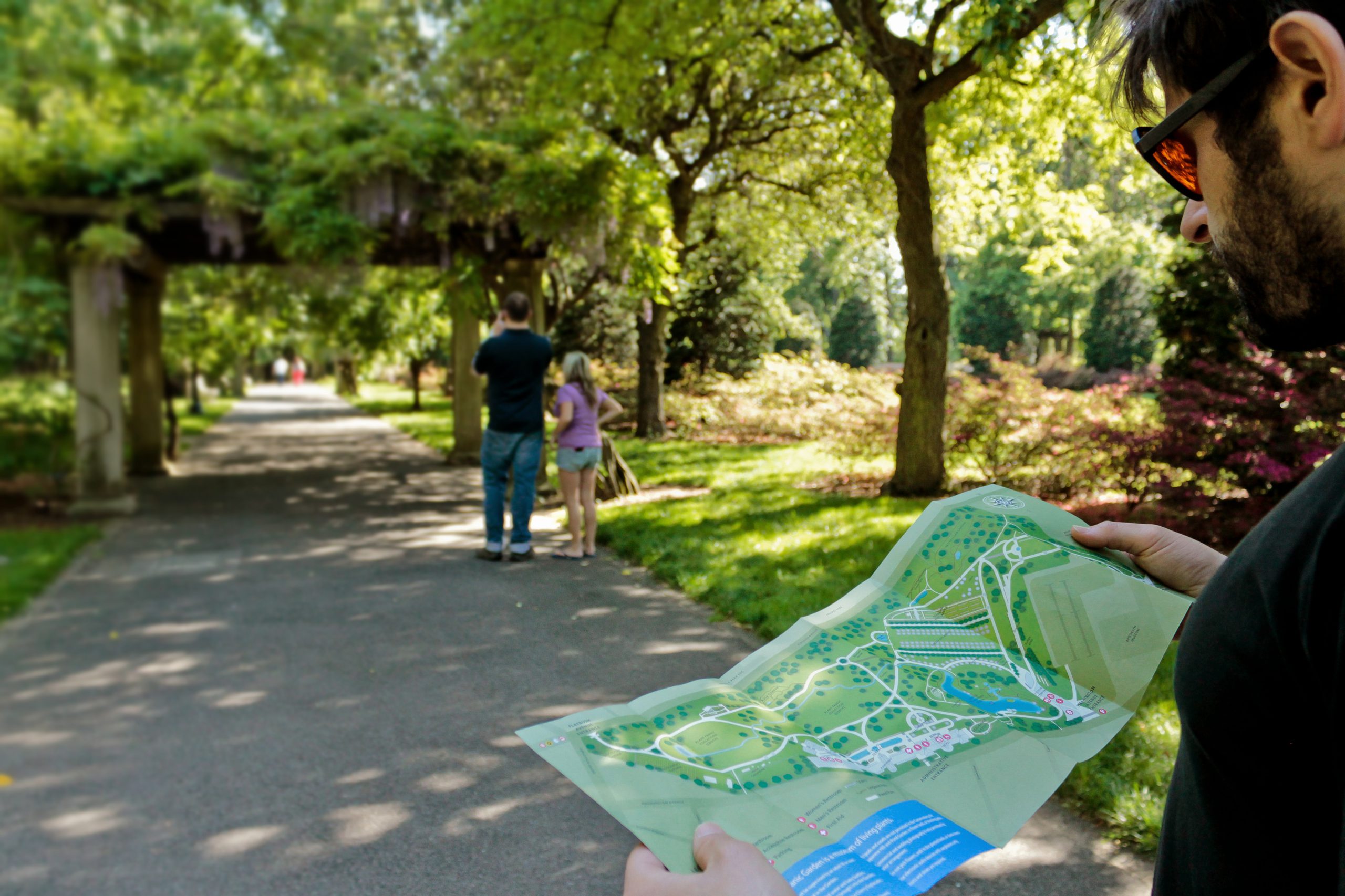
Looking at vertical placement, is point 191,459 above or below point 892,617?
below

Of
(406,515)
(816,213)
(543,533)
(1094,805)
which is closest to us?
(1094,805)

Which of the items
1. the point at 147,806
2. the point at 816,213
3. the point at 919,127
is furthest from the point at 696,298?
the point at 147,806

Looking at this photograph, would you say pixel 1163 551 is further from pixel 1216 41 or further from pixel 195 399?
pixel 195 399

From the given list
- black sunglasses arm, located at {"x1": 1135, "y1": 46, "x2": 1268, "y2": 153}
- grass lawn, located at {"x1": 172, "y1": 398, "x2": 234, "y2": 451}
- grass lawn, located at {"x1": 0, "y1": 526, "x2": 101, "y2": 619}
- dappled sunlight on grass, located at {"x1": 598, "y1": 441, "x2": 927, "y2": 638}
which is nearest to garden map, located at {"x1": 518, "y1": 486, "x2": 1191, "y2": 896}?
black sunglasses arm, located at {"x1": 1135, "y1": 46, "x2": 1268, "y2": 153}

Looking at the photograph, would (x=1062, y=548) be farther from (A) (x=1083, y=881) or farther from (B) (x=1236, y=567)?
(A) (x=1083, y=881)

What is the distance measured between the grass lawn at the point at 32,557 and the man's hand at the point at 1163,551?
7.84 metres

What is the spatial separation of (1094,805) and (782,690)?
300 centimetres

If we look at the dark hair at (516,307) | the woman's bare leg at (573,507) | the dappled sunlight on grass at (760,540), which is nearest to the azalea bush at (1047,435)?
the dappled sunlight on grass at (760,540)

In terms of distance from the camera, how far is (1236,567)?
2.70ft

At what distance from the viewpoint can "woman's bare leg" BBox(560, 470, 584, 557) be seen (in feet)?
29.1

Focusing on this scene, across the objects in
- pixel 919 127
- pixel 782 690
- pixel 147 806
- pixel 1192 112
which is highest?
pixel 919 127

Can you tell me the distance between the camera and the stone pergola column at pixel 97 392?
11.7 meters

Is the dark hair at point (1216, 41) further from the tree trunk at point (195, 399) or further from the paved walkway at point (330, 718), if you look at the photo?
the tree trunk at point (195, 399)

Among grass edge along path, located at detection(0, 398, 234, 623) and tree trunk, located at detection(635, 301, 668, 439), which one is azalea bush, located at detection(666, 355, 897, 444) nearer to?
tree trunk, located at detection(635, 301, 668, 439)
